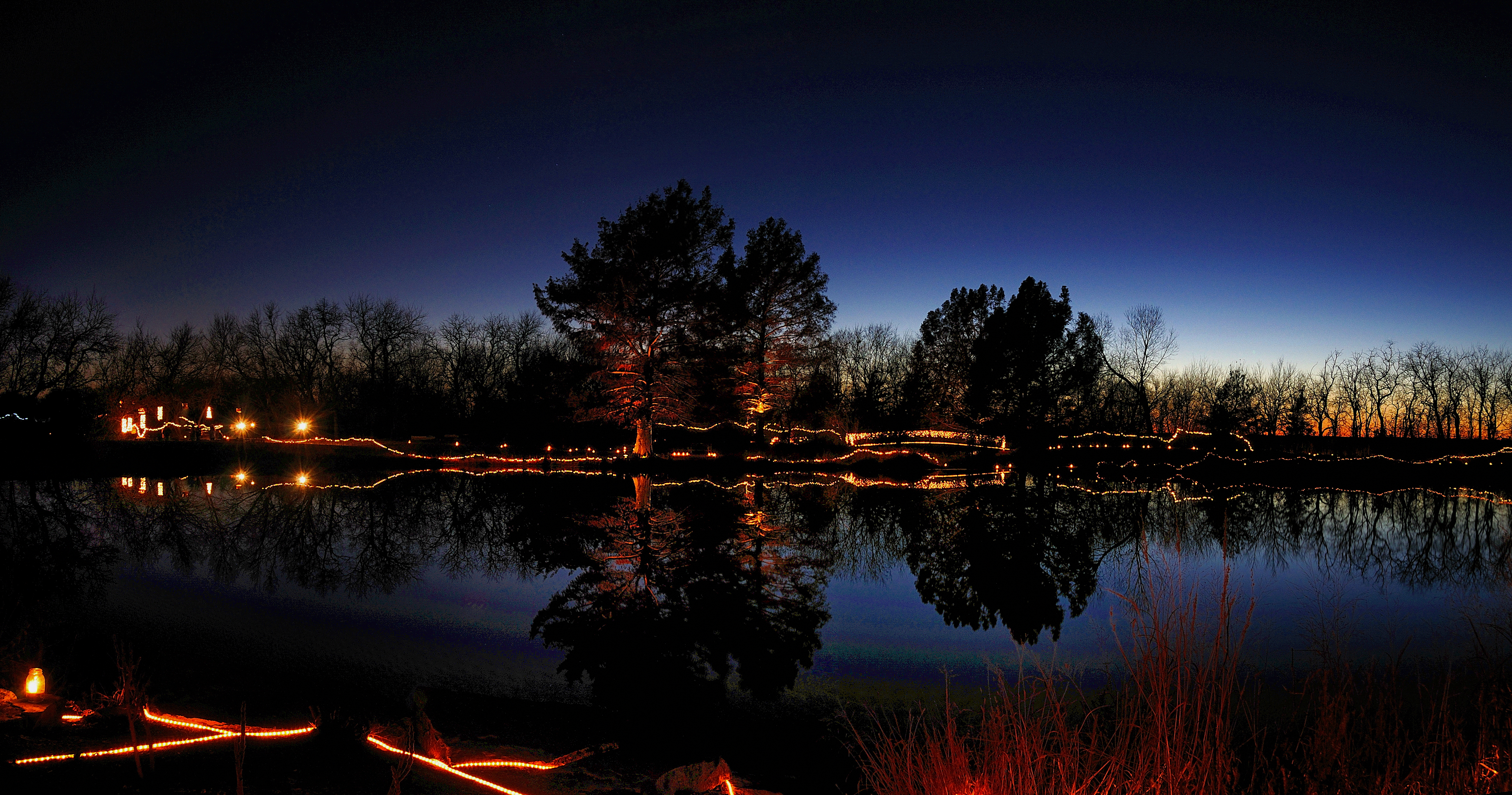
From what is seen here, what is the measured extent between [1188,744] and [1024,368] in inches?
1479

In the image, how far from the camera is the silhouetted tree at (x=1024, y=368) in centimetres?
3912

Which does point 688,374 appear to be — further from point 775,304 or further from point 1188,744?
point 1188,744

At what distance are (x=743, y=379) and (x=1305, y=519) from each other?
803 inches

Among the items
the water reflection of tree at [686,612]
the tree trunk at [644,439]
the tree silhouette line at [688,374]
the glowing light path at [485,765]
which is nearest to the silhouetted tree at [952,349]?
the tree silhouette line at [688,374]

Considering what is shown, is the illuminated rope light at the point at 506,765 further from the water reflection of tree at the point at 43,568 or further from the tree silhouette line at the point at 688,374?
the tree silhouette line at the point at 688,374

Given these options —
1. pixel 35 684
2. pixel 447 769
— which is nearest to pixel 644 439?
pixel 35 684

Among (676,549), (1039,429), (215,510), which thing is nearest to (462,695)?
(676,549)

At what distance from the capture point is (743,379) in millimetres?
32031

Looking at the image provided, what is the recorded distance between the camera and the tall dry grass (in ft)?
11.1

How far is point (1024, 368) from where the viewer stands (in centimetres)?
3912

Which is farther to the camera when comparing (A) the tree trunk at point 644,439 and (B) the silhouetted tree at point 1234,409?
(B) the silhouetted tree at point 1234,409

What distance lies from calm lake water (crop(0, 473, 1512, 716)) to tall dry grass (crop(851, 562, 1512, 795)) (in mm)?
376

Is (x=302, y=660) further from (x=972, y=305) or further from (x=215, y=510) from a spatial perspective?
(x=972, y=305)

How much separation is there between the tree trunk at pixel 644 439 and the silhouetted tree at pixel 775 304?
4.67 m
